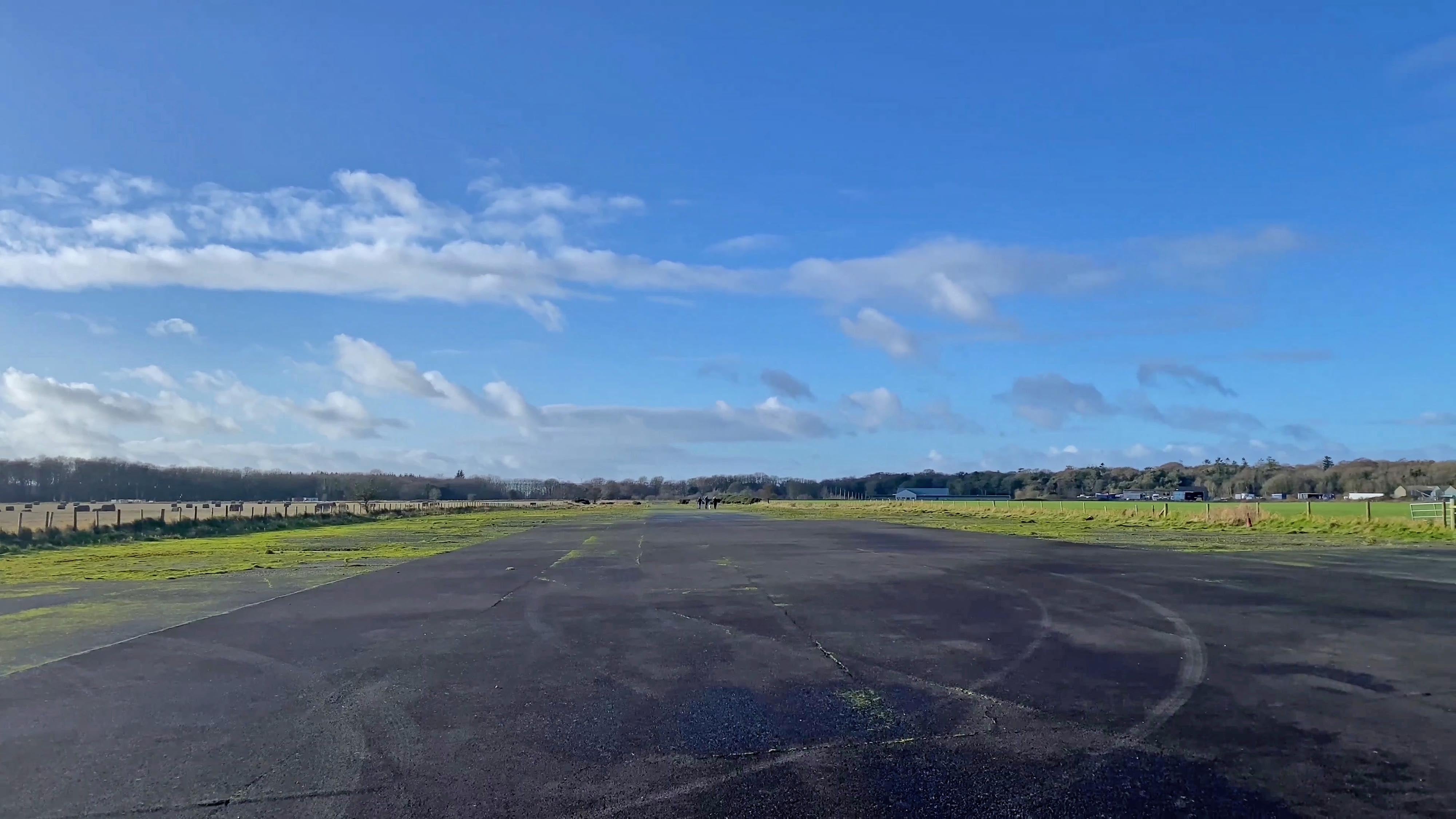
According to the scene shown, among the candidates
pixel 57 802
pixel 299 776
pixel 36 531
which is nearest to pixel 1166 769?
pixel 299 776

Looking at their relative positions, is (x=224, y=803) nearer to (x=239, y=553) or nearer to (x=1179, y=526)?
(x=239, y=553)

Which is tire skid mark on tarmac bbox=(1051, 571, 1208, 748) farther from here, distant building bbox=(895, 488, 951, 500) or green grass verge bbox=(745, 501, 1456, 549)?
distant building bbox=(895, 488, 951, 500)

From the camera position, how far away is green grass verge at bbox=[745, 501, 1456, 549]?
105 ft

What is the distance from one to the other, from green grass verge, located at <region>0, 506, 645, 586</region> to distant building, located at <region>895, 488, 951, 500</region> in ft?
391

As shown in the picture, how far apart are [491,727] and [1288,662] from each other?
8.11 metres

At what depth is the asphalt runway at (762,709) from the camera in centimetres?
555

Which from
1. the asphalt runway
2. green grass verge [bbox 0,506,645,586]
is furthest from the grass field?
green grass verge [bbox 0,506,645,586]

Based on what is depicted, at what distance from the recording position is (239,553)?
1179 inches

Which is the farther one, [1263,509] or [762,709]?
[1263,509]

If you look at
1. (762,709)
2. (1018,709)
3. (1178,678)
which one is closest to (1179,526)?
(1178,678)

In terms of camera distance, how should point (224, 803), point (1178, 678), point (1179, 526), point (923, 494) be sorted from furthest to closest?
point (923, 494), point (1179, 526), point (1178, 678), point (224, 803)

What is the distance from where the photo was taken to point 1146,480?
172m

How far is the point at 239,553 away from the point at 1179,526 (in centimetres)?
4179

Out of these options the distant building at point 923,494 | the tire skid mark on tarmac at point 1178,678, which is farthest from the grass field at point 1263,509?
the distant building at point 923,494
